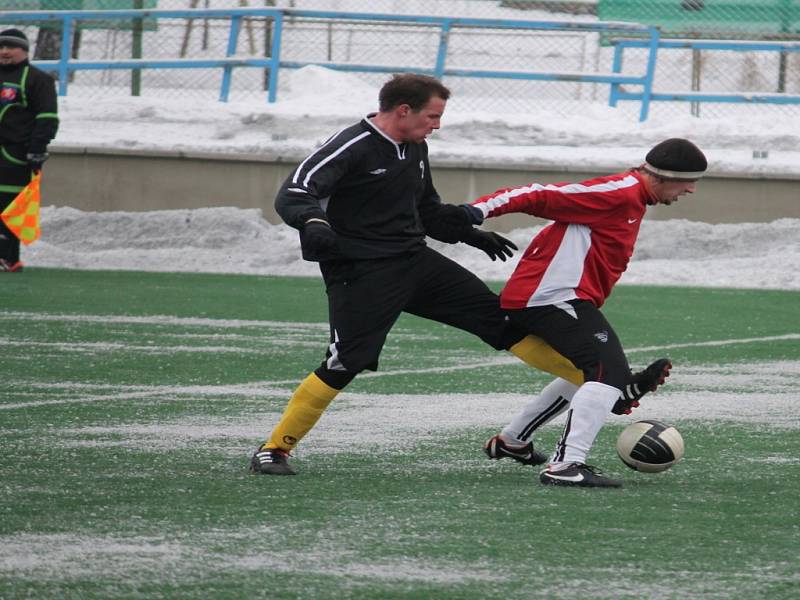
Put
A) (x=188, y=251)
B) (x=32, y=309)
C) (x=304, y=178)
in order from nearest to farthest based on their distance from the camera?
(x=304, y=178) < (x=32, y=309) < (x=188, y=251)

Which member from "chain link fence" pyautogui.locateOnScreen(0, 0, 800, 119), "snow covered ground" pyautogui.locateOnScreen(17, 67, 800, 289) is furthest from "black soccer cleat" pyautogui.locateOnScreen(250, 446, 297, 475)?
"chain link fence" pyautogui.locateOnScreen(0, 0, 800, 119)

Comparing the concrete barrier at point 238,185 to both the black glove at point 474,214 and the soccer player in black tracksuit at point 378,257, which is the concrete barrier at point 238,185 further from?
the black glove at point 474,214

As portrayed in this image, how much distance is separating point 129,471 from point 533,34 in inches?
633

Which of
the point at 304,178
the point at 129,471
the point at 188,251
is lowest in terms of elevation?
the point at 188,251

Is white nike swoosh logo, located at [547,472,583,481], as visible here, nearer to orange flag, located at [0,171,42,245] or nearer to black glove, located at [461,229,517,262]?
black glove, located at [461,229,517,262]

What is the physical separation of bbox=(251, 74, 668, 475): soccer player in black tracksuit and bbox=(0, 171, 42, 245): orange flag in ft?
28.8

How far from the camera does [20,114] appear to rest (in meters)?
14.3

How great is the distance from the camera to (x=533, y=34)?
2116 cm

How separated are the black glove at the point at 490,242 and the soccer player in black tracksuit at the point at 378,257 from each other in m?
0.12

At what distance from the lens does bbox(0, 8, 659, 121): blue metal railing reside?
65.6ft

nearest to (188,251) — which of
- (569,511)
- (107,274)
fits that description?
(107,274)

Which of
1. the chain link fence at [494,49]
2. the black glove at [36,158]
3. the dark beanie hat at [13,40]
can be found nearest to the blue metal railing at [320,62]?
the chain link fence at [494,49]

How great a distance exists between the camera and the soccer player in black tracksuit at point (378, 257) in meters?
5.91

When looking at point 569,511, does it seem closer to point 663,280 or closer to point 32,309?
point 32,309
